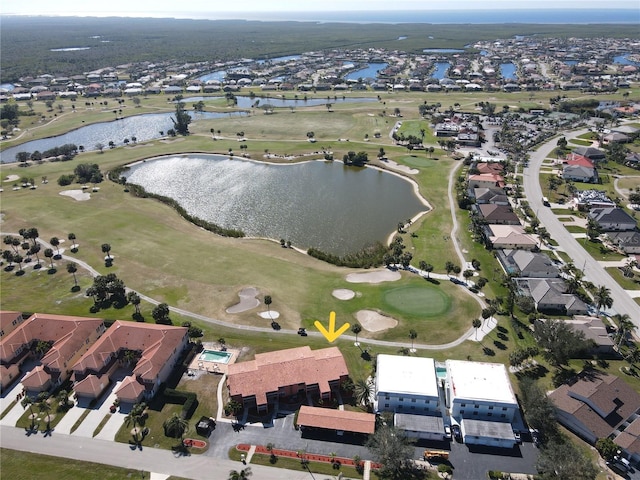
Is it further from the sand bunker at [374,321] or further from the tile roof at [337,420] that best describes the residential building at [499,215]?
the tile roof at [337,420]

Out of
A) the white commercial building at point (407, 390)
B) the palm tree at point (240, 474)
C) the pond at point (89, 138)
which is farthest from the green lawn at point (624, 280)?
the pond at point (89, 138)

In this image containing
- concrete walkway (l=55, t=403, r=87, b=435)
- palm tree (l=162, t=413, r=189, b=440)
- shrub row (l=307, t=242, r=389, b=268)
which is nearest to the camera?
palm tree (l=162, t=413, r=189, b=440)

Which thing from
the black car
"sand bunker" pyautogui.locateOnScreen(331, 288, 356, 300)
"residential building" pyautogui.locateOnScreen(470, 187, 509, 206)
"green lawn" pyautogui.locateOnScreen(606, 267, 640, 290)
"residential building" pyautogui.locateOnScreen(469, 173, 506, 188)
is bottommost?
the black car

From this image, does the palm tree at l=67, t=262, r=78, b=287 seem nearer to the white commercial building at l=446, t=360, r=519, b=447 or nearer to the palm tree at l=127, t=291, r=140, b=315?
the palm tree at l=127, t=291, r=140, b=315

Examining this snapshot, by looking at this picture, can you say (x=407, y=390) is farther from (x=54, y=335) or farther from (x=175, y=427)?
(x=54, y=335)

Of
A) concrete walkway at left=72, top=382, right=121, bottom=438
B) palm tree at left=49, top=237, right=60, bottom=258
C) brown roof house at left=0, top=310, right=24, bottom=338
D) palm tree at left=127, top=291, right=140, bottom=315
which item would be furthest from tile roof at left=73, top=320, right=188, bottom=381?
palm tree at left=49, top=237, right=60, bottom=258

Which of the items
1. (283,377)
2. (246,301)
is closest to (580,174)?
(246,301)
